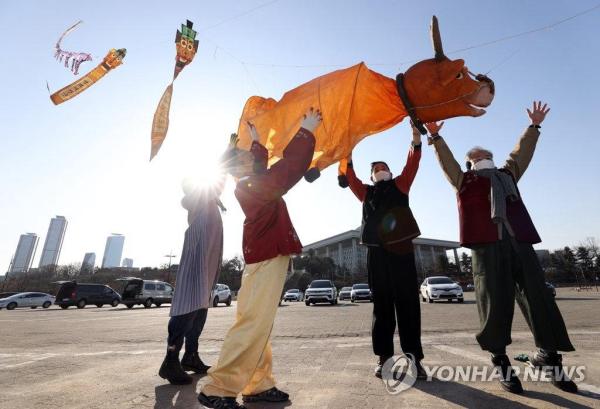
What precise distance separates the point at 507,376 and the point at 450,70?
2.35m

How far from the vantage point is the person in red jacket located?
1996 mm

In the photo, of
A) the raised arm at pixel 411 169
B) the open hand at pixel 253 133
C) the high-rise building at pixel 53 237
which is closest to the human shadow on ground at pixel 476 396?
the raised arm at pixel 411 169

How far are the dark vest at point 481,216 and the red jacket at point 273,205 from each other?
146 cm

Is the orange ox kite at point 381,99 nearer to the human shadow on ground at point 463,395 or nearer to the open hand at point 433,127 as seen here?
the open hand at point 433,127

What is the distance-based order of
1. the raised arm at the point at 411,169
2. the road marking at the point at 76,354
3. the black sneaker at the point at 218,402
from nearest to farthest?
the black sneaker at the point at 218,402 → the raised arm at the point at 411,169 → the road marking at the point at 76,354

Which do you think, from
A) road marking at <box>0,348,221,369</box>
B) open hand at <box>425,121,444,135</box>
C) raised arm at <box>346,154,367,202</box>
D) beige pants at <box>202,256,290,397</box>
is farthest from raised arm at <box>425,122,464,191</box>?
road marking at <box>0,348,221,369</box>

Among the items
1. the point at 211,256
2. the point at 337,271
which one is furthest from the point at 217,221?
the point at 337,271

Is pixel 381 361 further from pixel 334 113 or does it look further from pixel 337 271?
pixel 337 271

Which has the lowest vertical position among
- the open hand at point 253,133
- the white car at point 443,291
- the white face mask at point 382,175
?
the white car at point 443,291

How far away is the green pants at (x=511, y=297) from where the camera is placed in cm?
244

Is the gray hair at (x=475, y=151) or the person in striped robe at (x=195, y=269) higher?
the gray hair at (x=475, y=151)

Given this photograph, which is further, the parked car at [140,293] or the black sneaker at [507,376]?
the parked car at [140,293]

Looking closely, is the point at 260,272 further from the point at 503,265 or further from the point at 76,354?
the point at 76,354

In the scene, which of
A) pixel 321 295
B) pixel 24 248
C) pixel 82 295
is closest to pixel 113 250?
pixel 24 248
